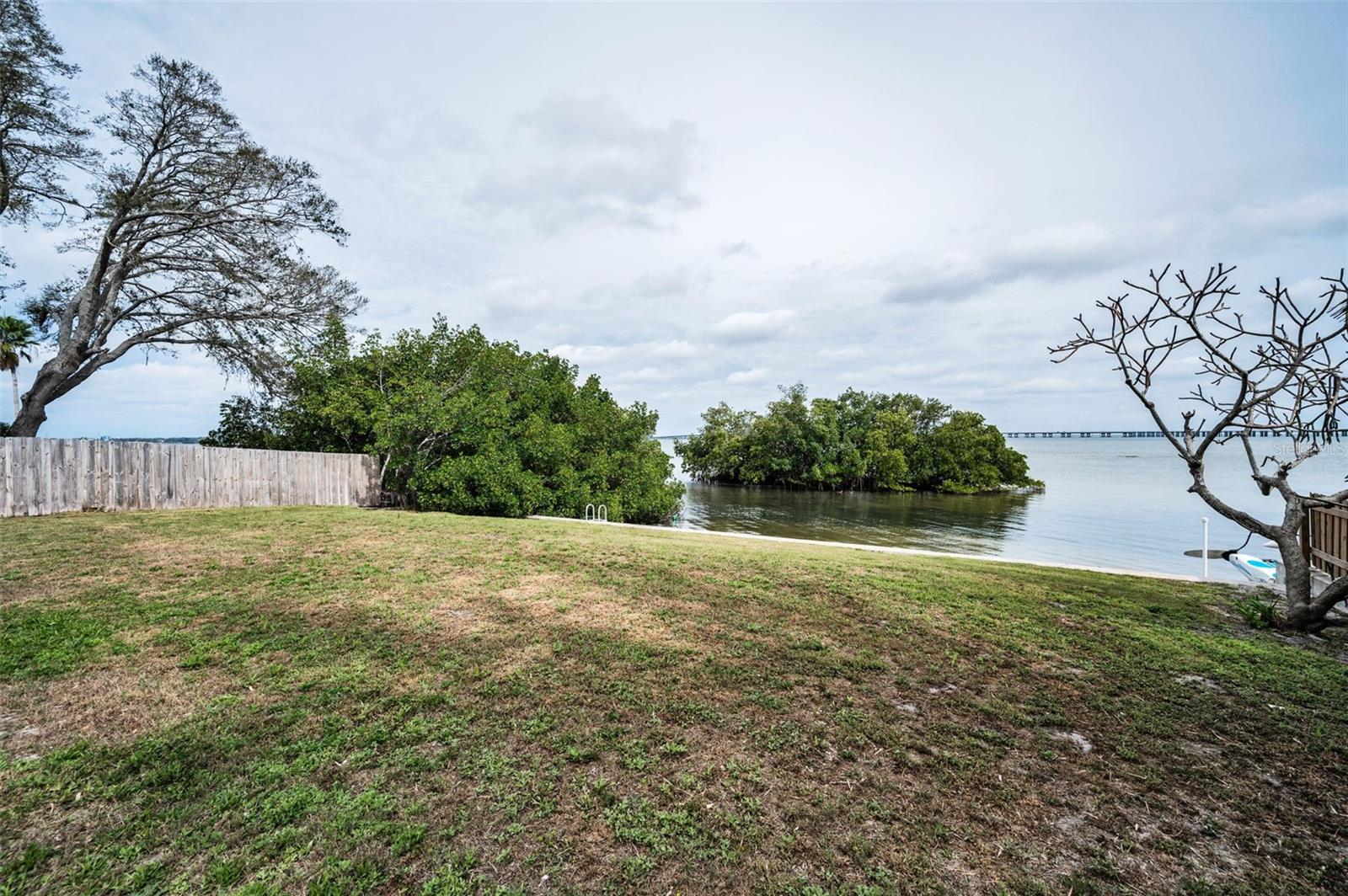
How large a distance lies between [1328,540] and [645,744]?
853cm

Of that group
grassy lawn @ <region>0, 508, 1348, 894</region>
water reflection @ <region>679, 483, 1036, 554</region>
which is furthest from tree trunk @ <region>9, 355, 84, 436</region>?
water reflection @ <region>679, 483, 1036, 554</region>

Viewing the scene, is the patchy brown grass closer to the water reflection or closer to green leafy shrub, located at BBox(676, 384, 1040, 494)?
the water reflection

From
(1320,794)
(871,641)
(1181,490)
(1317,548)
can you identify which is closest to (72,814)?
(871,641)

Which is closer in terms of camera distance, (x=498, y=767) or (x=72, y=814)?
(x=72, y=814)

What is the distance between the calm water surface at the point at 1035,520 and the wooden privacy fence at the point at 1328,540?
880 mm

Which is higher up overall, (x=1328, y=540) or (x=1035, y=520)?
(x=1328, y=540)

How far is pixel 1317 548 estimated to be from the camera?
6648mm

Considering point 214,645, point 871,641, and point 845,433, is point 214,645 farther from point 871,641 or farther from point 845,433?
point 845,433

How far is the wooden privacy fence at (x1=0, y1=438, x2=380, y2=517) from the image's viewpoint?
9047 millimetres

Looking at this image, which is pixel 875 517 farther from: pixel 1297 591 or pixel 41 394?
pixel 41 394

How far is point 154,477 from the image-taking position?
1056cm

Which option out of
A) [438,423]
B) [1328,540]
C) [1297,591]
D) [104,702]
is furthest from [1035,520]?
[104,702]

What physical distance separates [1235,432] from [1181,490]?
4146 centimetres

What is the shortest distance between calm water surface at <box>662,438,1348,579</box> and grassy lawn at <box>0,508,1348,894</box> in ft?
17.0
